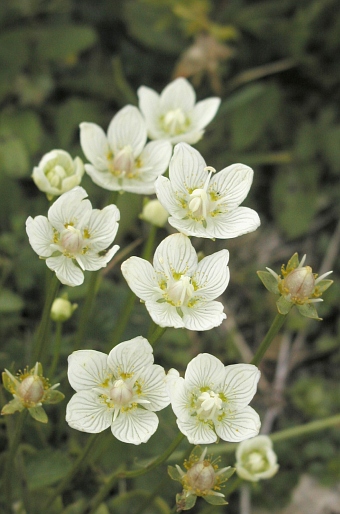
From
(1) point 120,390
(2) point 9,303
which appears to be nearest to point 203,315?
(1) point 120,390

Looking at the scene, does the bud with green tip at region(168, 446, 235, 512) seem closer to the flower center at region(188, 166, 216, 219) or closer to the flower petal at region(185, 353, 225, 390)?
the flower petal at region(185, 353, 225, 390)

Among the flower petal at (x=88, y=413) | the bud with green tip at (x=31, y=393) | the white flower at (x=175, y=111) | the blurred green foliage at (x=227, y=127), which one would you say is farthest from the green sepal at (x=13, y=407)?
the white flower at (x=175, y=111)

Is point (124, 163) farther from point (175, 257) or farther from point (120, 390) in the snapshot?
point (120, 390)

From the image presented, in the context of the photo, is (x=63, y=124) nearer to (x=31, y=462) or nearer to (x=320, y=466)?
(x=31, y=462)

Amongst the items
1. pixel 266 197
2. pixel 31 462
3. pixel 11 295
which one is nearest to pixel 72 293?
pixel 11 295

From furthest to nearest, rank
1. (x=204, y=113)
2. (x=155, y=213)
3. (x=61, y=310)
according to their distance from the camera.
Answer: (x=204, y=113) < (x=155, y=213) < (x=61, y=310)

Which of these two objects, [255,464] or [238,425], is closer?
[238,425]

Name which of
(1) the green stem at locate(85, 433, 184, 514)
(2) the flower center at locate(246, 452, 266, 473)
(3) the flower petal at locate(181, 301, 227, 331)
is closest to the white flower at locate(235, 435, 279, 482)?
(2) the flower center at locate(246, 452, 266, 473)
